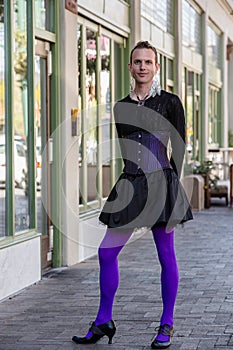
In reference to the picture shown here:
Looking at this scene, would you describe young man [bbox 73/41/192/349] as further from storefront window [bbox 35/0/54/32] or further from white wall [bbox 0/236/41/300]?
storefront window [bbox 35/0/54/32]

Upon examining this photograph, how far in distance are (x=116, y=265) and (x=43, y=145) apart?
11.3 ft

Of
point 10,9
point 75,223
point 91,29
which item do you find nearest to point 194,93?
point 91,29

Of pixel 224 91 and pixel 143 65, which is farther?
pixel 224 91

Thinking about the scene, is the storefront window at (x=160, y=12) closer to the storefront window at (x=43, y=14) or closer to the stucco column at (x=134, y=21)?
the stucco column at (x=134, y=21)

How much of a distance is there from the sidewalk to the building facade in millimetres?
357

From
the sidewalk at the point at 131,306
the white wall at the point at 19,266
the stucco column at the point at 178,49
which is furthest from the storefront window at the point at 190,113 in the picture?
the white wall at the point at 19,266

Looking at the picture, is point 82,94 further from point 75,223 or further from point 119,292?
point 119,292

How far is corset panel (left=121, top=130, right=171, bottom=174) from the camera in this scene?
18.2ft

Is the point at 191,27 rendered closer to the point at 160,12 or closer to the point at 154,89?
the point at 160,12


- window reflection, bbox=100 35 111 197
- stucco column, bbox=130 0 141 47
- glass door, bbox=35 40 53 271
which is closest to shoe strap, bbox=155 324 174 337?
glass door, bbox=35 40 53 271

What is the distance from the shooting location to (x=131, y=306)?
274 inches

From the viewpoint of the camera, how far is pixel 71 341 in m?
5.71

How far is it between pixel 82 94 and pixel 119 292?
9.89ft

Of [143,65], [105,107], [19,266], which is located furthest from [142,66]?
[105,107]
